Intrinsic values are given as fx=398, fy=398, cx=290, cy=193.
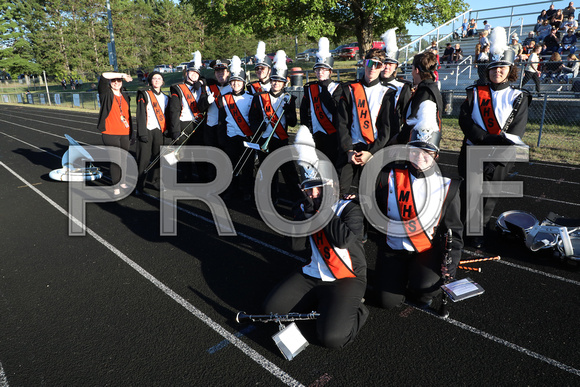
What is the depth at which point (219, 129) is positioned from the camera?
6.58 m

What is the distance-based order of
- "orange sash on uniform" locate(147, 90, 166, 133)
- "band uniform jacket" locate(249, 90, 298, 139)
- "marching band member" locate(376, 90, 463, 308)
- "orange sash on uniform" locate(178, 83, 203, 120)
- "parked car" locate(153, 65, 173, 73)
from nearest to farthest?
"marching band member" locate(376, 90, 463, 308) < "band uniform jacket" locate(249, 90, 298, 139) < "orange sash on uniform" locate(147, 90, 166, 133) < "orange sash on uniform" locate(178, 83, 203, 120) < "parked car" locate(153, 65, 173, 73)

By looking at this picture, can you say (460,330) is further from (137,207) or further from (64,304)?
(137,207)

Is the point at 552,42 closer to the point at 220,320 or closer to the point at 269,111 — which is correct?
the point at 269,111

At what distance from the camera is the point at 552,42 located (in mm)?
15164

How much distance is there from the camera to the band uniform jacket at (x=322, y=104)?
530 cm

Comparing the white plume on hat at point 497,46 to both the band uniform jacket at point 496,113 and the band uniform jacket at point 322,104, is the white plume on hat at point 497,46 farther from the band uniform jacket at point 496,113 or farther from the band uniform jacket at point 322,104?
the band uniform jacket at point 322,104

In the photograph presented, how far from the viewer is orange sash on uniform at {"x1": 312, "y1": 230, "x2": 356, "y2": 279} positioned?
11.6 ft

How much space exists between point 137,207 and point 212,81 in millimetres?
2771

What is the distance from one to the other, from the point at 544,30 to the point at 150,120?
16767 mm

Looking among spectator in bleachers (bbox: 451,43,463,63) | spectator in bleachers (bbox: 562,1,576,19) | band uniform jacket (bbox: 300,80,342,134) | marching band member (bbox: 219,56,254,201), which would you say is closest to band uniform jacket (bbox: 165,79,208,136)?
marching band member (bbox: 219,56,254,201)

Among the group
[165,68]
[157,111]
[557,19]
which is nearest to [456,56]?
[557,19]

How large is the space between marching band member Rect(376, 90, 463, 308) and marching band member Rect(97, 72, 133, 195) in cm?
508

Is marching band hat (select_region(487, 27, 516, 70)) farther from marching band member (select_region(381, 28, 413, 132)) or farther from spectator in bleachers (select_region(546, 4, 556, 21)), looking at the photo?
spectator in bleachers (select_region(546, 4, 556, 21))

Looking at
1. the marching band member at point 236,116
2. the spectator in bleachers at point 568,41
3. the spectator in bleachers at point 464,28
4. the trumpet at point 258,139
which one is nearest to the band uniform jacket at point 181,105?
the marching band member at point 236,116
